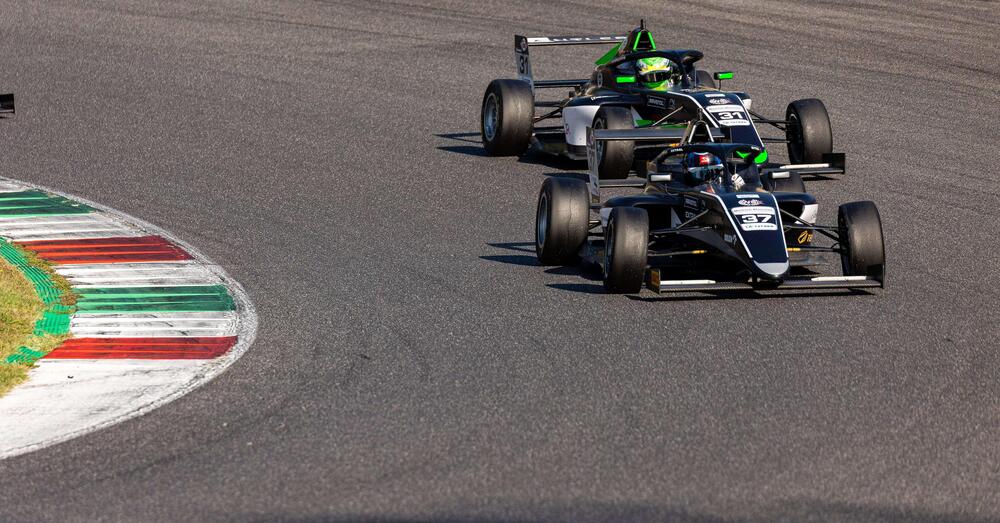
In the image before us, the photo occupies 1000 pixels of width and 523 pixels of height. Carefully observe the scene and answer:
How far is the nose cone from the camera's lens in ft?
31.5

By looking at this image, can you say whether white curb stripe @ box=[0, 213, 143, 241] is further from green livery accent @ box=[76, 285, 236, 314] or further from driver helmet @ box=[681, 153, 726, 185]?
driver helmet @ box=[681, 153, 726, 185]

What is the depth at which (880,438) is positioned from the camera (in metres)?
7.06

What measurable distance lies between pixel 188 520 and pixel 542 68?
15.9 m

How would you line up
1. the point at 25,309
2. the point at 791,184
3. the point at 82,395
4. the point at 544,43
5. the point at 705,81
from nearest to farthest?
the point at 82,395 → the point at 25,309 → the point at 791,184 → the point at 544,43 → the point at 705,81

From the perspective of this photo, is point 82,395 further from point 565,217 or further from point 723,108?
point 723,108

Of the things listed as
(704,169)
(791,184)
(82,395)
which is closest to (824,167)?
(791,184)

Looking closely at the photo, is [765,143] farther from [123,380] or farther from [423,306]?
[123,380]

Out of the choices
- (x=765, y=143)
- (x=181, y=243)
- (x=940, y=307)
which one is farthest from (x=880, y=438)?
(x=765, y=143)

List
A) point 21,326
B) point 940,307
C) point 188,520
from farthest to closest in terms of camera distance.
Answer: point 940,307 < point 21,326 < point 188,520

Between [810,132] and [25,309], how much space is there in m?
8.34

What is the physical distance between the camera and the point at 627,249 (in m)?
9.80

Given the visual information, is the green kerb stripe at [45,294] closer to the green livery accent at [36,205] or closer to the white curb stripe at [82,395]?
the white curb stripe at [82,395]

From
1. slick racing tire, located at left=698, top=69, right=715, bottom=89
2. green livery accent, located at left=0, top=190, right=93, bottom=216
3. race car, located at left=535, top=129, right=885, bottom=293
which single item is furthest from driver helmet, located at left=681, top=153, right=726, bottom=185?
slick racing tire, located at left=698, top=69, right=715, bottom=89

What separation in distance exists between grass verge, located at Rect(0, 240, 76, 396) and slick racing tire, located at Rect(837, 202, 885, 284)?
534 cm
